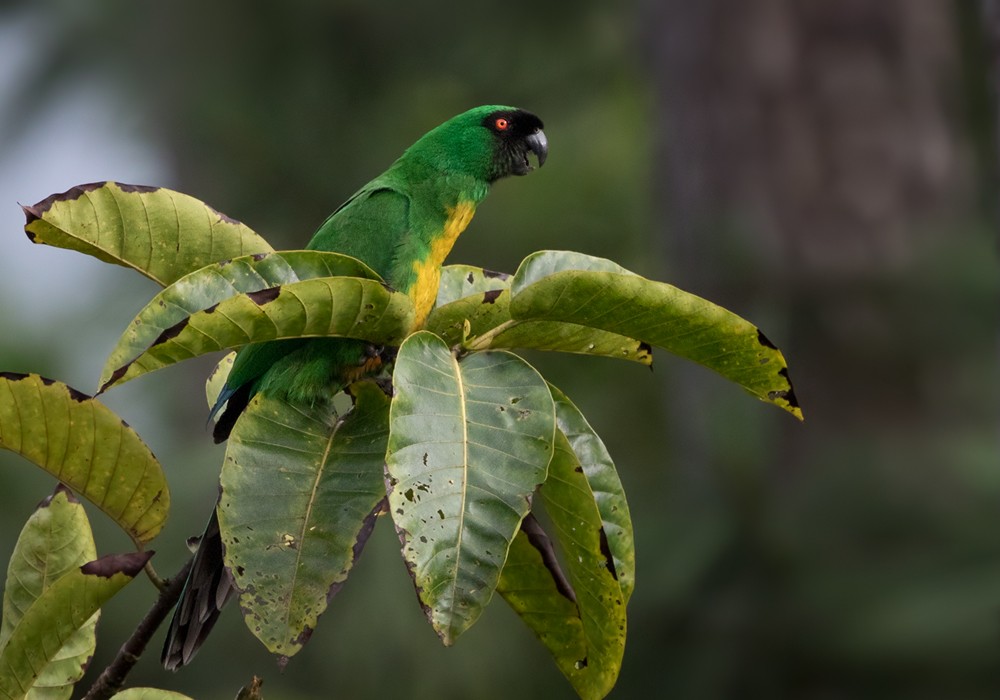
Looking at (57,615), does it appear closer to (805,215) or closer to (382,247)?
(382,247)

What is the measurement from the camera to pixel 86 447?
143cm

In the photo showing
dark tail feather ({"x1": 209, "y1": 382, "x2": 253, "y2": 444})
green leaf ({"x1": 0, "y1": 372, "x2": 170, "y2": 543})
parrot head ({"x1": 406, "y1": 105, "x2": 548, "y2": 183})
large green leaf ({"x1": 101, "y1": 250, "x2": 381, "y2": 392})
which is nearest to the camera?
large green leaf ({"x1": 101, "y1": 250, "x2": 381, "y2": 392})

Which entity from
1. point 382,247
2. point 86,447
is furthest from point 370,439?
point 382,247

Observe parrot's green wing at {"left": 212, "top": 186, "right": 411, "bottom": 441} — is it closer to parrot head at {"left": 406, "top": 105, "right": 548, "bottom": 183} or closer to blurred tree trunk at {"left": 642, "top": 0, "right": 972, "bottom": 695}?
parrot head at {"left": 406, "top": 105, "right": 548, "bottom": 183}

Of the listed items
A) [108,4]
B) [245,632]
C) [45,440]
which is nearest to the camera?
[45,440]

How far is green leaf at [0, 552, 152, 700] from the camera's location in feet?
4.18

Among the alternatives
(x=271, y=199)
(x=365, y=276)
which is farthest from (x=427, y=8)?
(x=365, y=276)

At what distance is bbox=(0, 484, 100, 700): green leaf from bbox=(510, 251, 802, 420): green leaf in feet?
2.41

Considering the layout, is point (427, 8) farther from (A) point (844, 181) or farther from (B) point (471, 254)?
(A) point (844, 181)

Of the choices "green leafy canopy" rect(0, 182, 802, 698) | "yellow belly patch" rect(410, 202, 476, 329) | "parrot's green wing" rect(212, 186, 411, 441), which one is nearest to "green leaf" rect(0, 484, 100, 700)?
"green leafy canopy" rect(0, 182, 802, 698)

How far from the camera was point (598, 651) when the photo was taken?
4.81 feet

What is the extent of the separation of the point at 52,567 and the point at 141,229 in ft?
1.68

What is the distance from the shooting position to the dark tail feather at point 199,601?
1466 millimetres

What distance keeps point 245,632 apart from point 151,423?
1.42 m
